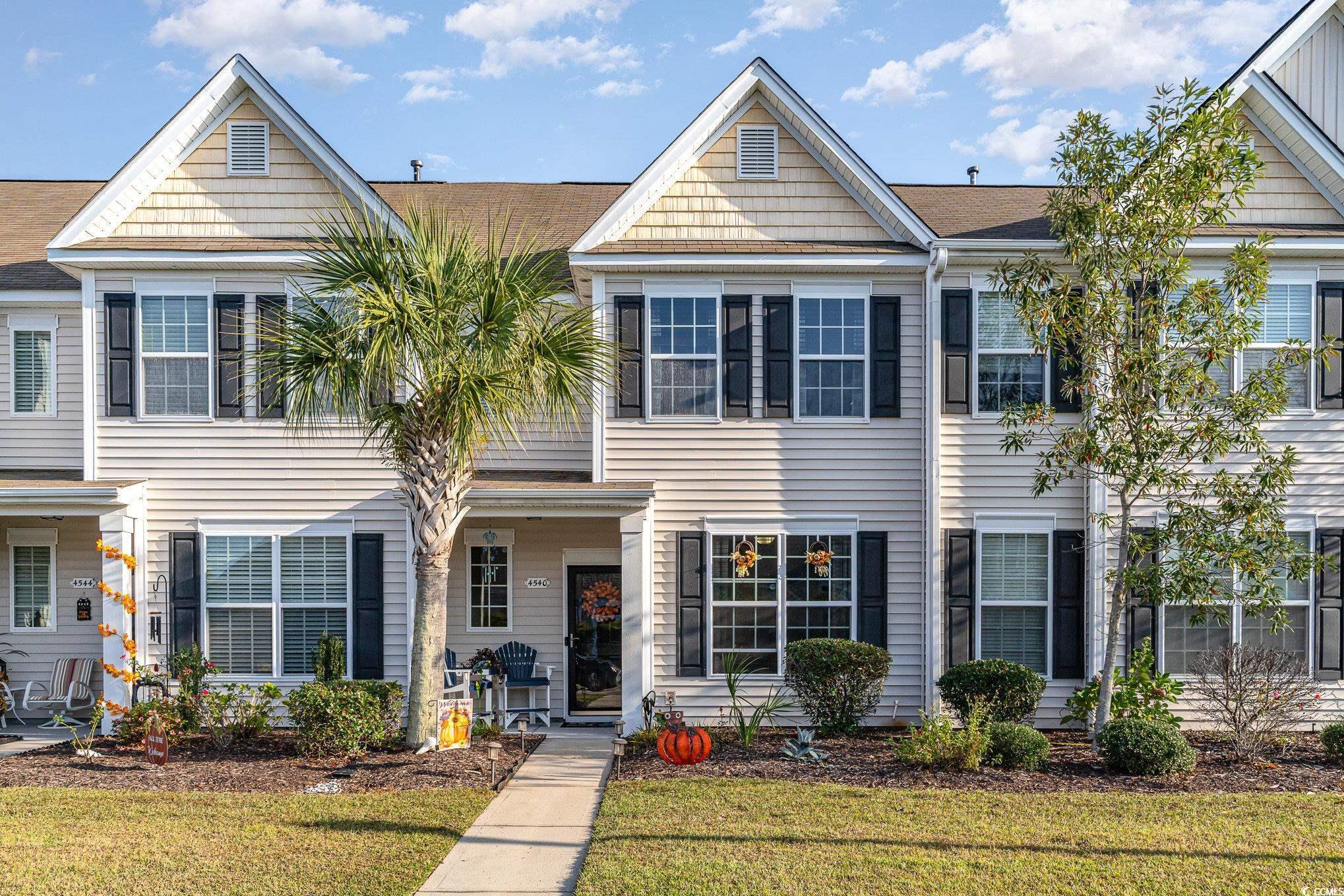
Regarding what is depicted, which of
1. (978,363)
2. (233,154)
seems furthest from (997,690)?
(233,154)

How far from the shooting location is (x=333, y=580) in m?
11.6

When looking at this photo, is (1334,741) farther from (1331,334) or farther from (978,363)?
(978,363)

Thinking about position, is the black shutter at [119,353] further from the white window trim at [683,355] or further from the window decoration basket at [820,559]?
the window decoration basket at [820,559]

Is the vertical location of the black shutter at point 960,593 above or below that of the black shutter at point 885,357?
below

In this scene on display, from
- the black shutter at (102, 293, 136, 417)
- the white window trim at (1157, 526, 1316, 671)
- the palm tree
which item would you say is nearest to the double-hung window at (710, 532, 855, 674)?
the palm tree

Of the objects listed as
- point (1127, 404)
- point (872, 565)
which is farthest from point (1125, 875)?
point (872, 565)

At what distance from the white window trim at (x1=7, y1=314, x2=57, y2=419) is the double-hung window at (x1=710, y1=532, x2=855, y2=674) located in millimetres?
8678

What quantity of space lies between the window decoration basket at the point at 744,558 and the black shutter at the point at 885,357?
7.16 feet

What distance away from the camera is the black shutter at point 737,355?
11328 mm

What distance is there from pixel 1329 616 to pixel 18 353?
16.5m

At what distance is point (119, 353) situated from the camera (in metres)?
11.5

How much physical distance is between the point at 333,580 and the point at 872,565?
6591 millimetres

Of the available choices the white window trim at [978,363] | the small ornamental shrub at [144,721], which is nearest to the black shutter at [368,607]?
the small ornamental shrub at [144,721]

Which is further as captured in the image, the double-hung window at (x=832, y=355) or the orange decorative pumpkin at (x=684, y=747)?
the double-hung window at (x=832, y=355)
